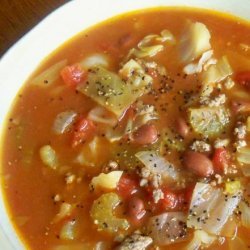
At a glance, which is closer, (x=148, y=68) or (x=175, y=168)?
(x=175, y=168)

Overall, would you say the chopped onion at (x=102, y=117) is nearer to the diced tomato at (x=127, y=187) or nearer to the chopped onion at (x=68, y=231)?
the diced tomato at (x=127, y=187)

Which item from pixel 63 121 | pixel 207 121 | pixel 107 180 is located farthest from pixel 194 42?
pixel 107 180

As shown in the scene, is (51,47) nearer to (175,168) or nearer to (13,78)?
(13,78)

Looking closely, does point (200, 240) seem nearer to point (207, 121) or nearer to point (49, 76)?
point (207, 121)

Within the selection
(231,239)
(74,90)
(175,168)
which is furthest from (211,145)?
(74,90)

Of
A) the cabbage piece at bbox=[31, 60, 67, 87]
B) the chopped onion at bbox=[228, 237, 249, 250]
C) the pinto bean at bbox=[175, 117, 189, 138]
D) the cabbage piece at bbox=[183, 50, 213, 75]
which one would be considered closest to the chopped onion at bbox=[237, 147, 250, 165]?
the pinto bean at bbox=[175, 117, 189, 138]

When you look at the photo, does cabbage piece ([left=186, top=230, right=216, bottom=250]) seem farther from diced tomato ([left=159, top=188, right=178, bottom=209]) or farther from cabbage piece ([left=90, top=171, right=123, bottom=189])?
cabbage piece ([left=90, top=171, right=123, bottom=189])
